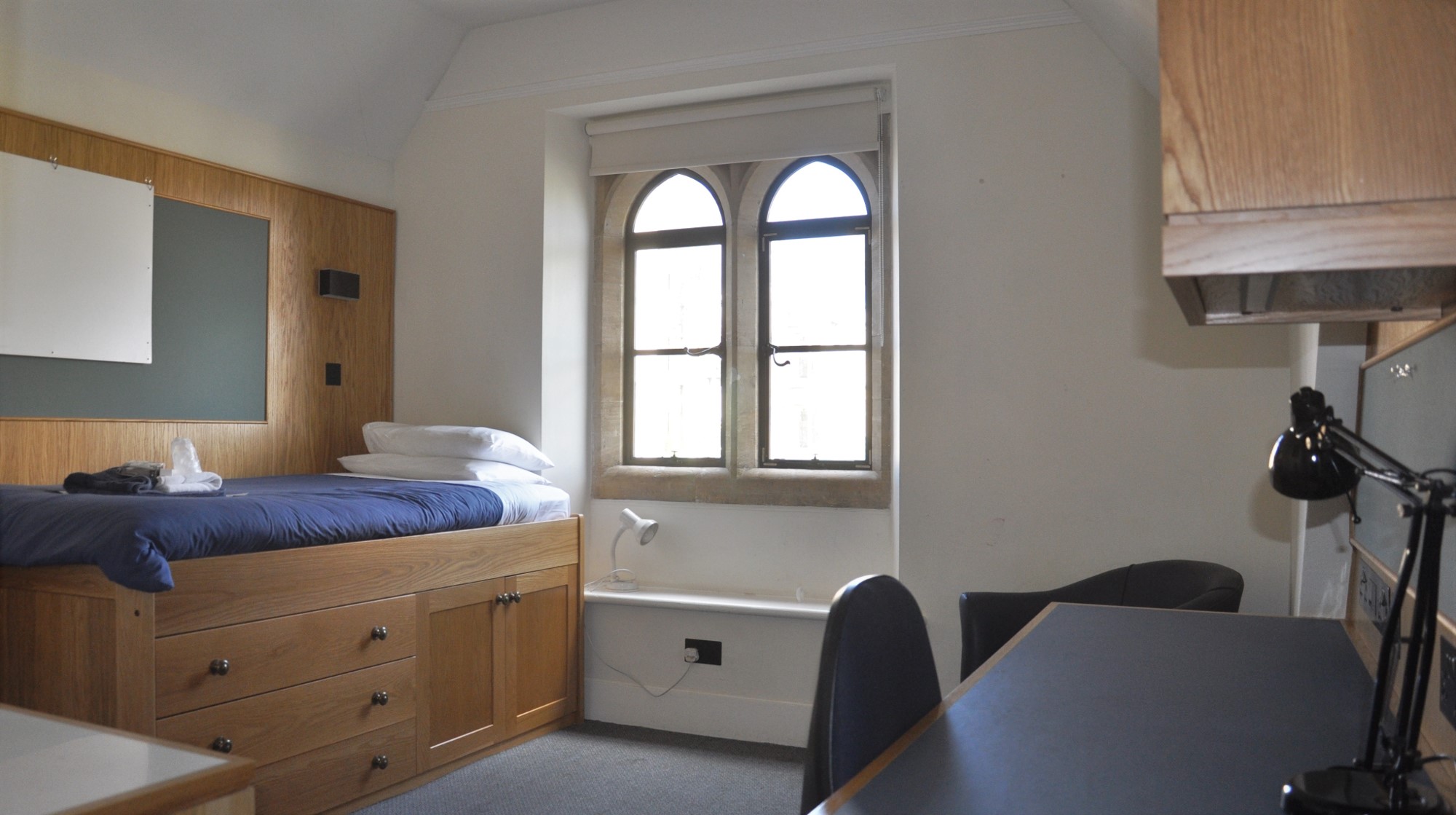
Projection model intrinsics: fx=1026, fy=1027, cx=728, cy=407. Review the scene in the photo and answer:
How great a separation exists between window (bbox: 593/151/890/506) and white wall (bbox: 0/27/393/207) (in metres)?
1.08

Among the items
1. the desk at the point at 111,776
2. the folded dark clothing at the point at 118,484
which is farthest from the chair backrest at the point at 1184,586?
the folded dark clothing at the point at 118,484

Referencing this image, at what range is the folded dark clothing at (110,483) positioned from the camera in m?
2.76

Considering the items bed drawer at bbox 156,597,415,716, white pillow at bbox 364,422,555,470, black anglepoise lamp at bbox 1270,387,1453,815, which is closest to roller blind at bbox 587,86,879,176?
white pillow at bbox 364,422,555,470

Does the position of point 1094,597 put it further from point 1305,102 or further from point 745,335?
point 1305,102

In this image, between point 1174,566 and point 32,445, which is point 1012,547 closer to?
point 1174,566

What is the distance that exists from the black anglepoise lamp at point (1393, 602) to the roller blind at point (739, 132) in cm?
310

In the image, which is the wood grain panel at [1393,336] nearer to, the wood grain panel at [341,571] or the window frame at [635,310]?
the wood grain panel at [341,571]

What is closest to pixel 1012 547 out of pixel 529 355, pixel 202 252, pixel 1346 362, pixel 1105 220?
pixel 1105 220

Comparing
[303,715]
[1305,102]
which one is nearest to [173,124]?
[303,715]

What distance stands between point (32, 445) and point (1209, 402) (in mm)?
3661

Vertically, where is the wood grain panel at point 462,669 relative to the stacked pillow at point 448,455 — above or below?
below

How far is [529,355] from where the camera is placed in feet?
13.9

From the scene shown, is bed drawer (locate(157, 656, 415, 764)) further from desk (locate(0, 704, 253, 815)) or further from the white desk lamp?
desk (locate(0, 704, 253, 815))

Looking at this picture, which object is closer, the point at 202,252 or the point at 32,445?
the point at 32,445
